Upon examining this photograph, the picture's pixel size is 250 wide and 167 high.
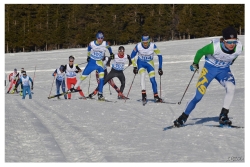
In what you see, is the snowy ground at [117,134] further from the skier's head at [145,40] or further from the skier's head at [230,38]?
the skier's head at [145,40]

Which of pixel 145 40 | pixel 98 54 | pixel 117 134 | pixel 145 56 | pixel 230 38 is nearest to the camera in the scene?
pixel 230 38

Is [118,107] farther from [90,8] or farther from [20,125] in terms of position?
[90,8]

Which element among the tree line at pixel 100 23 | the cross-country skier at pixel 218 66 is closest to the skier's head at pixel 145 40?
the cross-country skier at pixel 218 66

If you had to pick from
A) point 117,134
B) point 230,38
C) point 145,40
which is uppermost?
point 145,40

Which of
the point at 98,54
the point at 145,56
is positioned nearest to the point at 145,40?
the point at 145,56

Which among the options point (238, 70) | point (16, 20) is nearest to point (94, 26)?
point (16, 20)

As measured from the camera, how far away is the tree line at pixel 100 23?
71938 millimetres

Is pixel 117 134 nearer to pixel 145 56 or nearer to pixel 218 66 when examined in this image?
pixel 218 66

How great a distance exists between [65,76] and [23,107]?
3.95 m

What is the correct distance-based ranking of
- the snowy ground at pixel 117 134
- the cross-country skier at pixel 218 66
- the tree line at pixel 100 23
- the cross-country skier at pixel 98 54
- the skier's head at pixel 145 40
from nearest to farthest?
the snowy ground at pixel 117 134, the cross-country skier at pixel 218 66, the skier's head at pixel 145 40, the cross-country skier at pixel 98 54, the tree line at pixel 100 23

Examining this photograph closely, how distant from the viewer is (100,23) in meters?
76.4

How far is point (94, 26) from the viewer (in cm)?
7619

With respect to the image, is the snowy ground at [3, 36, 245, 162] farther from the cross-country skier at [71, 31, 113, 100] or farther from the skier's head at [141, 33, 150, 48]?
the skier's head at [141, 33, 150, 48]

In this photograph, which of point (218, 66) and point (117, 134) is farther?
point (218, 66)
